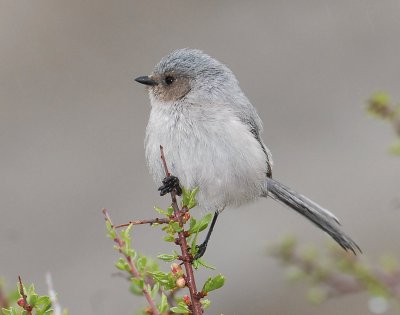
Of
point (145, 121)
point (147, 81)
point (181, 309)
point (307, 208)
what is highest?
point (147, 81)

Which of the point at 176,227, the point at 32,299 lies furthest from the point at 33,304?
the point at 176,227

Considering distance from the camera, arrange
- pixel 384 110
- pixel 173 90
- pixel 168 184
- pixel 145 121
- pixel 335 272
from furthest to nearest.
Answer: pixel 145 121 < pixel 173 90 < pixel 168 184 < pixel 335 272 < pixel 384 110

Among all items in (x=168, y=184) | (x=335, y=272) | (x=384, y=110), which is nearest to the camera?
(x=384, y=110)

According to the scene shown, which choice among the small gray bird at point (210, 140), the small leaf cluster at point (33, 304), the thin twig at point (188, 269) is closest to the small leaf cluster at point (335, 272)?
the small gray bird at point (210, 140)

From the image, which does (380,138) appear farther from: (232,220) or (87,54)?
(87,54)

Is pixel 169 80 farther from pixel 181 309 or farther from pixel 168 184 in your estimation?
pixel 181 309

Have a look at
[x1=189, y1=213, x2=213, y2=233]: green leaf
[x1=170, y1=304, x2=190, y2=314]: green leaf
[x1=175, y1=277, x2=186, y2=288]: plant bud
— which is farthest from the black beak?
[x1=170, y1=304, x2=190, y2=314]: green leaf

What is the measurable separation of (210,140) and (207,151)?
66 millimetres

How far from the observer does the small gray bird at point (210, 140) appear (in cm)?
398

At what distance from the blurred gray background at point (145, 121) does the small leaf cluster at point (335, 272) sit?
274 centimetres

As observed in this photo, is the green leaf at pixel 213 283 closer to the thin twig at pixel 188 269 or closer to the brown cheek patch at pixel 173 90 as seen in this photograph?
the thin twig at pixel 188 269

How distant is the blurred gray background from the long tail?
5.75ft

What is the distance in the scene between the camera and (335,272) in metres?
3.46

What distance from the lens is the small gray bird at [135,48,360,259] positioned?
3.98 meters
